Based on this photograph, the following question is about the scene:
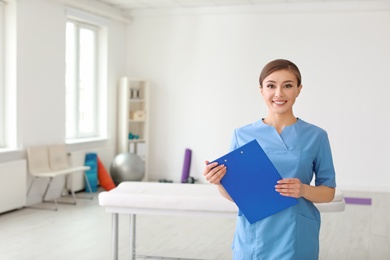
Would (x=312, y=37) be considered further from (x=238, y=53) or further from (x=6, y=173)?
(x=6, y=173)

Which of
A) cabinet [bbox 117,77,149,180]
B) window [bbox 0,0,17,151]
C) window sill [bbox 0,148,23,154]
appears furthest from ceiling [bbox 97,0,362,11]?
window sill [bbox 0,148,23,154]

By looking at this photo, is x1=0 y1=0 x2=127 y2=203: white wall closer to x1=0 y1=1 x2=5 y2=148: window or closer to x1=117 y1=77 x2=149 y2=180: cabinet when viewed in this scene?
x1=0 y1=1 x2=5 y2=148: window

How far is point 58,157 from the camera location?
6.65 meters

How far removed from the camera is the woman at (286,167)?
1.61 metres

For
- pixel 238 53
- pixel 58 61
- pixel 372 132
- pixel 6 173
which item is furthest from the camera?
pixel 238 53

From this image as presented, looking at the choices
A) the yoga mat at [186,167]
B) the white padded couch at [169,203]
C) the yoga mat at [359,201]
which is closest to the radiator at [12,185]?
the white padded couch at [169,203]

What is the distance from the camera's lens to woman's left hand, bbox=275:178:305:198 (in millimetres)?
1560

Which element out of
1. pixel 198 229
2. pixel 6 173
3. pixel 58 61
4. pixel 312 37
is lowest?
pixel 198 229

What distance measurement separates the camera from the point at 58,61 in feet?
22.5

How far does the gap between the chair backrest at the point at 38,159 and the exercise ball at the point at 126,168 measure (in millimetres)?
1340

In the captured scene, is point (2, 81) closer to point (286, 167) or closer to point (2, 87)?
point (2, 87)

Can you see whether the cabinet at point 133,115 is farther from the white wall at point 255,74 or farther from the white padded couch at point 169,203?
the white padded couch at point 169,203

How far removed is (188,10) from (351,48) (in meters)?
2.48

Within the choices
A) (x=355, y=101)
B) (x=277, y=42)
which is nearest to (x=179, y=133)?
(x=277, y=42)
